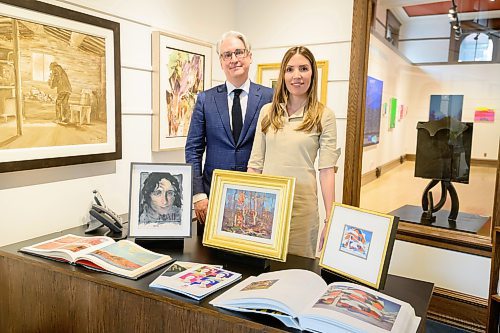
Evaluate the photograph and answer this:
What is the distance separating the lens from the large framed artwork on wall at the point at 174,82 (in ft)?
8.62

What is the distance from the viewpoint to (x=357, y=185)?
123 inches

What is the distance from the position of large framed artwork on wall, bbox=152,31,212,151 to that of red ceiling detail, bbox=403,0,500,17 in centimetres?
148

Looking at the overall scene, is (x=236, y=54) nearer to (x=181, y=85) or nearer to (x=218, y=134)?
(x=218, y=134)

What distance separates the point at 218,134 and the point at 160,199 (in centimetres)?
50

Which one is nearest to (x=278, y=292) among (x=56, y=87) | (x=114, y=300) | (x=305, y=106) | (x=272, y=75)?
(x=114, y=300)

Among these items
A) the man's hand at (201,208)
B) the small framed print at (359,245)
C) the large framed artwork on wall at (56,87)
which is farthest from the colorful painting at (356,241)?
the large framed artwork on wall at (56,87)

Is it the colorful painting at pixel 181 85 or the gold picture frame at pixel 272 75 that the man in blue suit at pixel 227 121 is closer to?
the colorful painting at pixel 181 85

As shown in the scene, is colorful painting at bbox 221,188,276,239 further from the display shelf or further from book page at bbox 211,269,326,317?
the display shelf

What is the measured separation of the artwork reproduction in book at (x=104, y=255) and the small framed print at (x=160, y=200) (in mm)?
94

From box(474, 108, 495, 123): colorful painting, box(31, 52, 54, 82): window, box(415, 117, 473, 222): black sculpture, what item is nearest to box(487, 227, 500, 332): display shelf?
box(415, 117, 473, 222): black sculpture

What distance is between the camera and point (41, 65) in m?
1.92

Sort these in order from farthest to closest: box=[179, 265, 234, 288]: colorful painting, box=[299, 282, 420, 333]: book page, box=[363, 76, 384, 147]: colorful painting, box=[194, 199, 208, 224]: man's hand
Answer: box=[363, 76, 384, 147]: colorful painting → box=[194, 199, 208, 224]: man's hand → box=[179, 265, 234, 288]: colorful painting → box=[299, 282, 420, 333]: book page

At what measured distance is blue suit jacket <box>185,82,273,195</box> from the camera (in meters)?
2.09

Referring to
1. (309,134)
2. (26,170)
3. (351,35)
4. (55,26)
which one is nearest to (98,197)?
(26,170)
